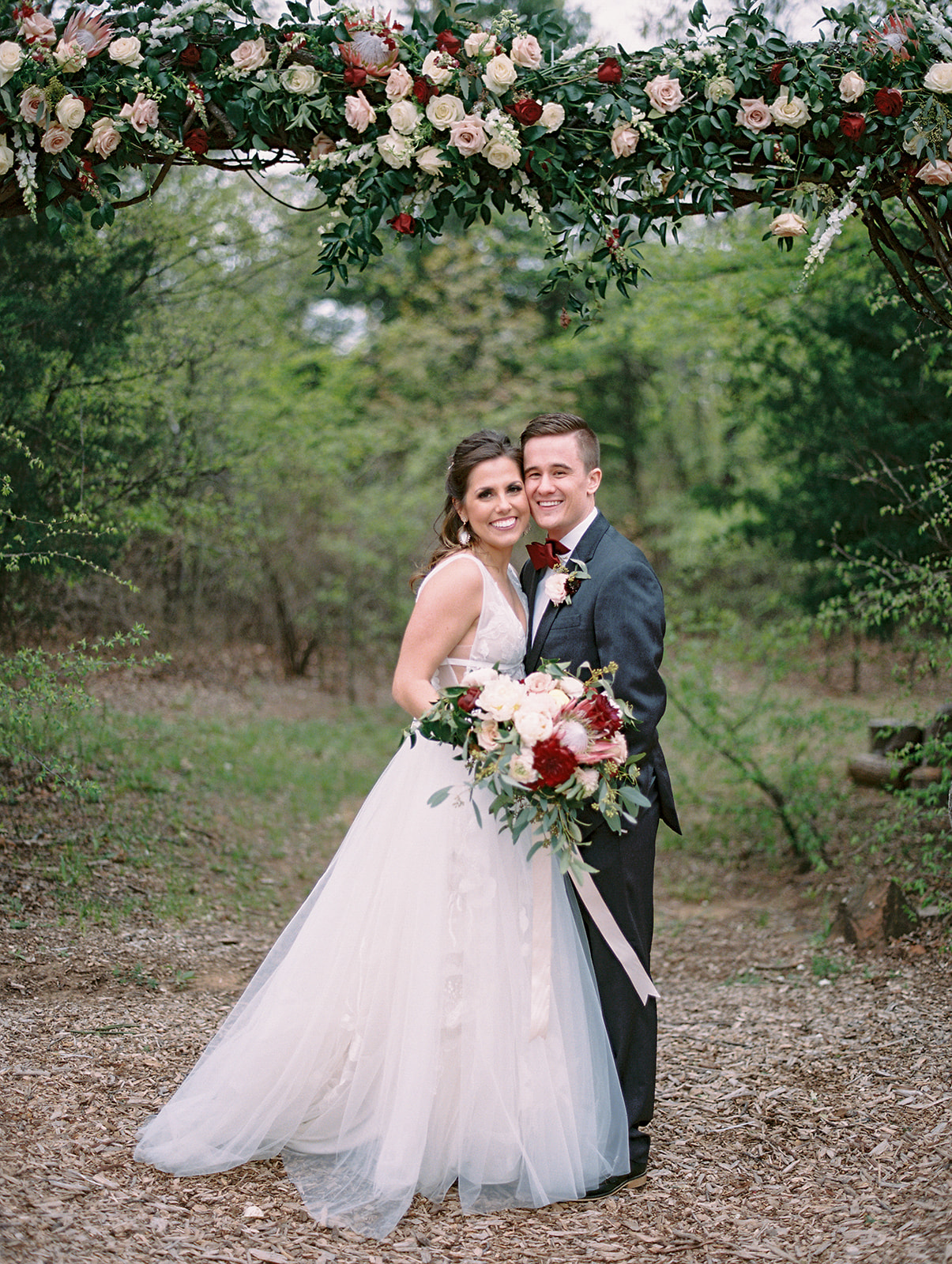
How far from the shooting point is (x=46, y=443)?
5.94 metres

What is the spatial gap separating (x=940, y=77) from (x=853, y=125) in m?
0.31

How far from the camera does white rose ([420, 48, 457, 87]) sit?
3.64m

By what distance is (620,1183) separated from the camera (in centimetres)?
318

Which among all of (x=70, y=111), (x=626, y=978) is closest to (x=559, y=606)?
(x=626, y=978)

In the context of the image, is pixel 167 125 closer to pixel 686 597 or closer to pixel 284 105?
pixel 284 105

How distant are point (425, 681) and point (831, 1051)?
241 cm

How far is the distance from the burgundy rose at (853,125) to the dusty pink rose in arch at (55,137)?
9.14ft

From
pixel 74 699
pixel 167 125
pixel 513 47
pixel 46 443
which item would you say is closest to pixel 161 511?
pixel 46 443

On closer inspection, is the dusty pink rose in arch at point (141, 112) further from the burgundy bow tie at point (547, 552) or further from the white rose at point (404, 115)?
the burgundy bow tie at point (547, 552)

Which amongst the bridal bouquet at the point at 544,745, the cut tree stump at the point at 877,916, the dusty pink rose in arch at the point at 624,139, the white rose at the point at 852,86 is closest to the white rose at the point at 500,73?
the dusty pink rose in arch at the point at 624,139

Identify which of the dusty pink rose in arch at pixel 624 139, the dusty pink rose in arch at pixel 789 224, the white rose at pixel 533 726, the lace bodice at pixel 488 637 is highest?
the dusty pink rose in arch at pixel 624 139

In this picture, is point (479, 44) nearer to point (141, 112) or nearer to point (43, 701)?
point (141, 112)

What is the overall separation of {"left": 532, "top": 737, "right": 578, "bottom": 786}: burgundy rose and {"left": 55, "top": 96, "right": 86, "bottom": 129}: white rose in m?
2.77

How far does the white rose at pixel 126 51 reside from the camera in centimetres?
363
